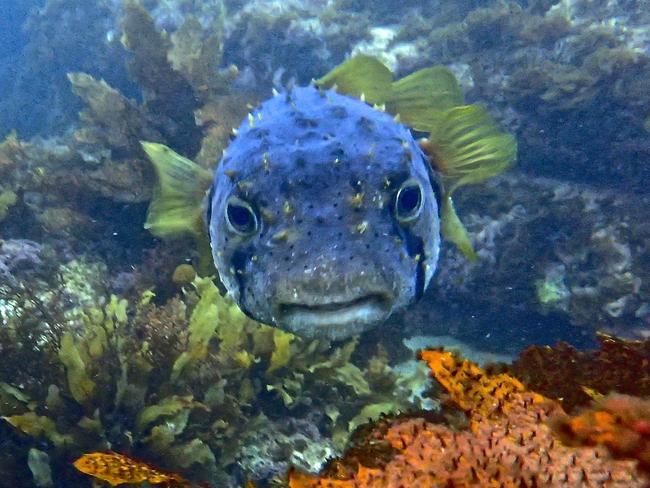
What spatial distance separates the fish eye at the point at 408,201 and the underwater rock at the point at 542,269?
4.12m

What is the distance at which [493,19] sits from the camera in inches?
386

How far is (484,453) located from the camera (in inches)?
62.7

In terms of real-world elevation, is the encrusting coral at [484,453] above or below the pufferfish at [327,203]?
below

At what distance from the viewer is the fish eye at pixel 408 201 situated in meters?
2.63

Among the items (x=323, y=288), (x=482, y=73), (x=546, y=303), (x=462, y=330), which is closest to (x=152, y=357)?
(x=323, y=288)

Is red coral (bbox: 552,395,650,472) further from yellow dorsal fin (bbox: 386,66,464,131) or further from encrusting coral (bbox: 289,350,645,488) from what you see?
yellow dorsal fin (bbox: 386,66,464,131)

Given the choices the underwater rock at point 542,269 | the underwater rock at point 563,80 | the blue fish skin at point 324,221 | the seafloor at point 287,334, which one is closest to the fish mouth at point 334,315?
the blue fish skin at point 324,221

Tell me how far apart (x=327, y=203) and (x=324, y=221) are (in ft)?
0.36

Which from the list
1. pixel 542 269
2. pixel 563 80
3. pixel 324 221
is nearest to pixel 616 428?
pixel 324 221

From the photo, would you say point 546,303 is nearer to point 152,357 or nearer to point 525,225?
point 525,225

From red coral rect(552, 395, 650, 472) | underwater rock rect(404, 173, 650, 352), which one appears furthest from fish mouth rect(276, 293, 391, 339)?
underwater rock rect(404, 173, 650, 352)

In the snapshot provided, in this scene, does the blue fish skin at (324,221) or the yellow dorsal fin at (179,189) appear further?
the yellow dorsal fin at (179,189)

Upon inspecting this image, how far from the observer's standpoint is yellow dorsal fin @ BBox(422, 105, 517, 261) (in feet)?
11.5

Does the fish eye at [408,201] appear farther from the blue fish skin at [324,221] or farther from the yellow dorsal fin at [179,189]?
the yellow dorsal fin at [179,189]
